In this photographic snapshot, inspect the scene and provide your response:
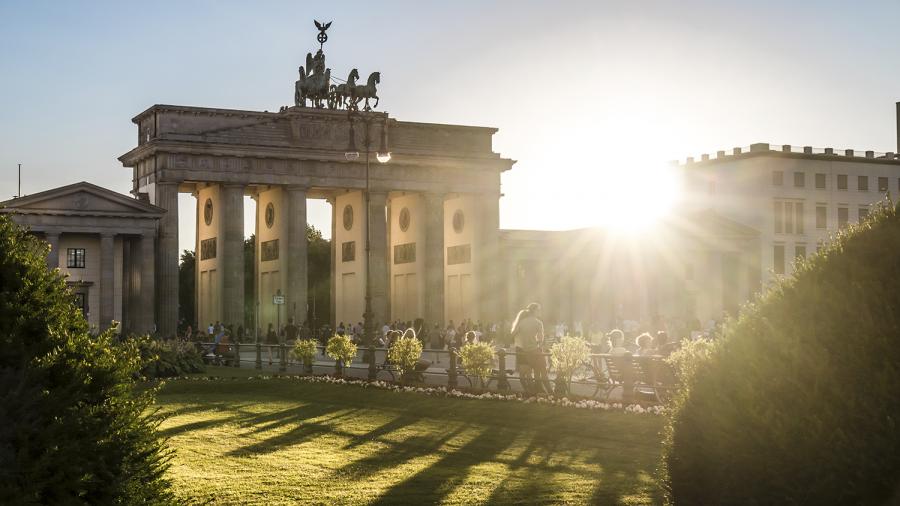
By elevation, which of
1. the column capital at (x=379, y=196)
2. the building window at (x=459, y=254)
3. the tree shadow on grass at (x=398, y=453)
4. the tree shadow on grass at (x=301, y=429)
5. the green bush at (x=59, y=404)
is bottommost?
the tree shadow on grass at (x=398, y=453)

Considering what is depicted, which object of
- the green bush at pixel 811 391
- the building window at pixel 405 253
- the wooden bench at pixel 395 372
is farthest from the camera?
the building window at pixel 405 253

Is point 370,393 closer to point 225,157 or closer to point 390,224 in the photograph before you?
point 225,157

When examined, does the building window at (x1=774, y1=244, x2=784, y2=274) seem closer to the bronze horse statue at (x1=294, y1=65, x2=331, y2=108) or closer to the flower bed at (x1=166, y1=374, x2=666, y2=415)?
the bronze horse statue at (x1=294, y1=65, x2=331, y2=108)

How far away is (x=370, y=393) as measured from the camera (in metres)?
29.2

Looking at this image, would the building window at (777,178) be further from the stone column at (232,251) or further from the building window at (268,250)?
the stone column at (232,251)

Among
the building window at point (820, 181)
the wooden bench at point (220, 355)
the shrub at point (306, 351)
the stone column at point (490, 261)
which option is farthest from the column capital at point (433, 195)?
the shrub at point (306, 351)

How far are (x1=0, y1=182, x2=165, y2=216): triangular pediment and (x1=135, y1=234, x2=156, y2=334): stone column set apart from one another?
1.92 metres

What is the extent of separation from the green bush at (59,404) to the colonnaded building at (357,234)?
52.8m

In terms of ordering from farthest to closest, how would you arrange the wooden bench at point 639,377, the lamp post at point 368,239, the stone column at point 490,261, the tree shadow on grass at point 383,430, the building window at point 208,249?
the stone column at point 490,261 < the building window at point 208,249 < the lamp post at point 368,239 < the wooden bench at point 639,377 < the tree shadow on grass at point 383,430

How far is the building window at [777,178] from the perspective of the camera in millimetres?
102188

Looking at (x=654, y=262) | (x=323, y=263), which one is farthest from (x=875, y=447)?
(x=323, y=263)

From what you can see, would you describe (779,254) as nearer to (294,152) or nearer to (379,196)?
(379,196)

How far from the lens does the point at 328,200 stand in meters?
85.1

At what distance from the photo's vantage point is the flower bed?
2267 cm
